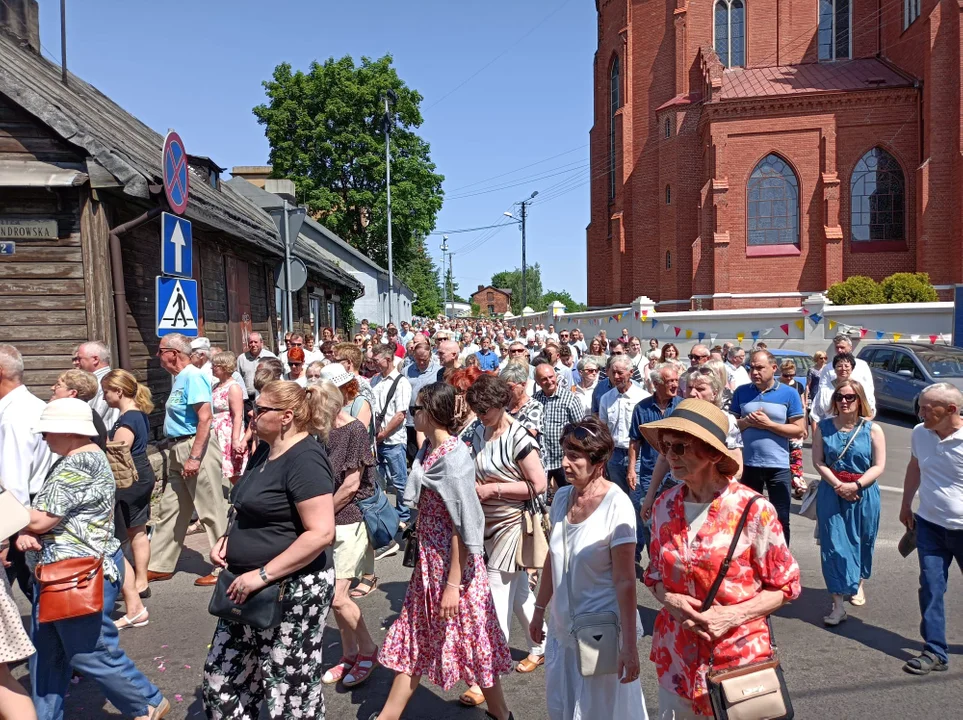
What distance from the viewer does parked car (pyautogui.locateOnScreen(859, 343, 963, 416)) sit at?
1495 centimetres

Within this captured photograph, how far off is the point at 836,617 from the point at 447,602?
315 centimetres

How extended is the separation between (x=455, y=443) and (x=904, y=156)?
34.7 metres

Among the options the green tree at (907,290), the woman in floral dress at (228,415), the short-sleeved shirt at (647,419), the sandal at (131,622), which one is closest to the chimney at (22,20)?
the woman in floral dress at (228,415)

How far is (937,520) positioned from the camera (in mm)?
4520

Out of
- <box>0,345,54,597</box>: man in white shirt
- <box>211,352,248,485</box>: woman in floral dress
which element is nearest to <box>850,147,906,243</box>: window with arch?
<box>211,352,248,485</box>: woman in floral dress

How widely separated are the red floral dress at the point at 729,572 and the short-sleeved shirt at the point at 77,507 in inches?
104

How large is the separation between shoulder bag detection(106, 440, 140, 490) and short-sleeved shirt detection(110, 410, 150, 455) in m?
0.47

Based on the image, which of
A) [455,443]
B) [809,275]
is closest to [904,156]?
[809,275]

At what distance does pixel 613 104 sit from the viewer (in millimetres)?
41406

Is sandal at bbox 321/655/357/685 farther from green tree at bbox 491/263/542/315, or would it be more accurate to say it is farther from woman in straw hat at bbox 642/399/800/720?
green tree at bbox 491/263/542/315

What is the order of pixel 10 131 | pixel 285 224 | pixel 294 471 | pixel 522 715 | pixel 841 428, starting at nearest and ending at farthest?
pixel 294 471
pixel 522 715
pixel 841 428
pixel 10 131
pixel 285 224

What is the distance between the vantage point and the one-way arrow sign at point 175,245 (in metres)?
7.41

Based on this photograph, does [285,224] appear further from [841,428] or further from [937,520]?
[937,520]

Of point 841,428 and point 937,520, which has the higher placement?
point 841,428
